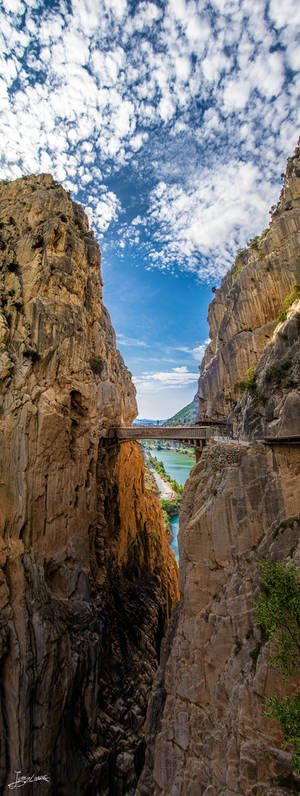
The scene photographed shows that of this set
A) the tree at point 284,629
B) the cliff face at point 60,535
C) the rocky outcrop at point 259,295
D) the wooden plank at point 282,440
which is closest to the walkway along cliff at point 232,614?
the wooden plank at point 282,440

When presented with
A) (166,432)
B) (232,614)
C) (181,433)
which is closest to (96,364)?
(166,432)

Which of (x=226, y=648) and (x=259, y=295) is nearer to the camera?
(x=226, y=648)

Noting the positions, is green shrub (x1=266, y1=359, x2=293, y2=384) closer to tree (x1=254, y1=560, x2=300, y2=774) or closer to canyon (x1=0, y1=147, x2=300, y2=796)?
canyon (x1=0, y1=147, x2=300, y2=796)

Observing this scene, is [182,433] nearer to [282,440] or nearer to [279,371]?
[279,371]

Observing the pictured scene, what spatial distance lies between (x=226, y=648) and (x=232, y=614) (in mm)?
1063

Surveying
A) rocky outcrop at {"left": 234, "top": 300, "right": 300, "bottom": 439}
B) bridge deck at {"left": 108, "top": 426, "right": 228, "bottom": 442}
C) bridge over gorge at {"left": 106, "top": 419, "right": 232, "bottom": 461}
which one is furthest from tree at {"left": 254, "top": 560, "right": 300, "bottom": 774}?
bridge deck at {"left": 108, "top": 426, "right": 228, "bottom": 442}

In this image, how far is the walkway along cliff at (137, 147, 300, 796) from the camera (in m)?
8.24

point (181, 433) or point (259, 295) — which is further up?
point (259, 295)

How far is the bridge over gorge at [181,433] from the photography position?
1773 centimetres

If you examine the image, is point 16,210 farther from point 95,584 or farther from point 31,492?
point 95,584

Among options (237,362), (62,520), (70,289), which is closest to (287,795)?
(62,520)

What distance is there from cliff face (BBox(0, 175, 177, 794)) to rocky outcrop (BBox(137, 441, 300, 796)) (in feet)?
13.0

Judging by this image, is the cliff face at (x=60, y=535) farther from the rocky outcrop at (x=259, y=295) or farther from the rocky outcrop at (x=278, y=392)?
the rocky outcrop at (x=278, y=392)

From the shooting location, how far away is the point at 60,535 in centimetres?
1566
